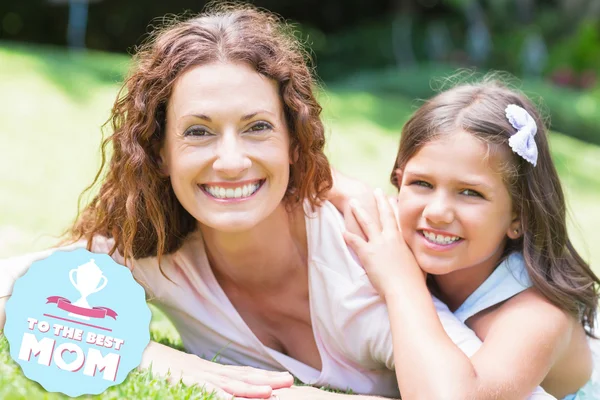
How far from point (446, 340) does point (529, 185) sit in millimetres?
791

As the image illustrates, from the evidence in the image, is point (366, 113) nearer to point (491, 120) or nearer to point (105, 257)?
point (491, 120)

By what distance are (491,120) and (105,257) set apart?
5.35 feet

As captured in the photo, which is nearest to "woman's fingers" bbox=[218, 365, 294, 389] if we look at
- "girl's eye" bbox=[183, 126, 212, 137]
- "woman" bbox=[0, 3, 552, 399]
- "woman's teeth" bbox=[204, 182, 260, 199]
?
"woman" bbox=[0, 3, 552, 399]

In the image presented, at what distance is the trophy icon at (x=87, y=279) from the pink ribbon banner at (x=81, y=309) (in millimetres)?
20

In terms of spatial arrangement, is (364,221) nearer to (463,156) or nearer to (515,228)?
(463,156)

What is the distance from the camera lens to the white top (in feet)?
10.7

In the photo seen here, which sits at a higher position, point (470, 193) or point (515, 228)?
point (470, 193)

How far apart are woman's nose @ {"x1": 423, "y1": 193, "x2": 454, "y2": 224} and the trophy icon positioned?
4.35 ft

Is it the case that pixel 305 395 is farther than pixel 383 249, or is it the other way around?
pixel 383 249

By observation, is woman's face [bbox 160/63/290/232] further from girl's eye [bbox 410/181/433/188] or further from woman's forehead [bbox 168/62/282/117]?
girl's eye [bbox 410/181/433/188]

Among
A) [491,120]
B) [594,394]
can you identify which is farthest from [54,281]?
[594,394]

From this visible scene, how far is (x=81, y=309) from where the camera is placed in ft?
7.58

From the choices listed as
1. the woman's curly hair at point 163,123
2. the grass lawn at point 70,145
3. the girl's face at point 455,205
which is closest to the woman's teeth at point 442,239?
the girl's face at point 455,205

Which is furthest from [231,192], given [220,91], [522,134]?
[522,134]
